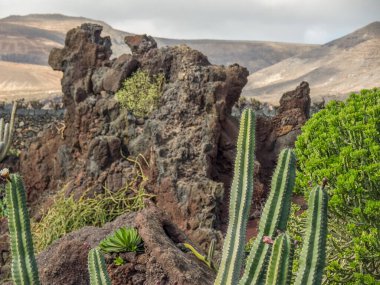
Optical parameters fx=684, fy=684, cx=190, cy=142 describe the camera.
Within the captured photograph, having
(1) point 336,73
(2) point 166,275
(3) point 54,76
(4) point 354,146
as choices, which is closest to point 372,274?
(4) point 354,146

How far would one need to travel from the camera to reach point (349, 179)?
16.4 ft

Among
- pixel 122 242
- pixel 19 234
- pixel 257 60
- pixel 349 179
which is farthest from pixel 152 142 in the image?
pixel 257 60

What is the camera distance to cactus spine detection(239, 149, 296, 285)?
4062mm

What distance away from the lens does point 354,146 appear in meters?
5.46

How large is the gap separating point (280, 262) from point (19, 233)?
1.59 meters

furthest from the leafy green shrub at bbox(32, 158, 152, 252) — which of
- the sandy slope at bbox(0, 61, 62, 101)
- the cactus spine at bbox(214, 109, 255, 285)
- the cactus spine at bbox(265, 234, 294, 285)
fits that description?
the sandy slope at bbox(0, 61, 62, 101)

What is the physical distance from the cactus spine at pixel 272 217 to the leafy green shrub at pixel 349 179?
988mm

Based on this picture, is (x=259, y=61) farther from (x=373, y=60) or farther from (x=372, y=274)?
(x=372, y=274)

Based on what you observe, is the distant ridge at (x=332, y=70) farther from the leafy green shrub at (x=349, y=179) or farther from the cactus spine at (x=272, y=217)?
the cactus spine at (x=272, y=217)

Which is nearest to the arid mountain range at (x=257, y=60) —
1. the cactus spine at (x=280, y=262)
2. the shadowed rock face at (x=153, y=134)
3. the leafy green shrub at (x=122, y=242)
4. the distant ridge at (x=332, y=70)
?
the distant ridge at (x=332, y=70)

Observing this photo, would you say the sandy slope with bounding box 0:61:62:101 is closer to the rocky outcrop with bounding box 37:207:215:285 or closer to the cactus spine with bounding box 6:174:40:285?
the rocky outcrop with bounding box 37:207:215:285

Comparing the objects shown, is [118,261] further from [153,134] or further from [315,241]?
[153,134]

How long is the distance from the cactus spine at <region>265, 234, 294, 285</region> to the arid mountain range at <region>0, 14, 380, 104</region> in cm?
5451

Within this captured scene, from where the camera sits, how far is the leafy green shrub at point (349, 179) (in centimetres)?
504
